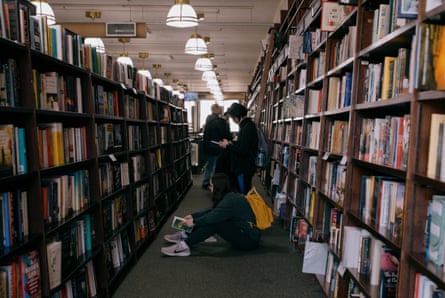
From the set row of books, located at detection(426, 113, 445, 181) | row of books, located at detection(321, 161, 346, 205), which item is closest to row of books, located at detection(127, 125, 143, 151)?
row of books, located at detection(321, 161, 346, 205)

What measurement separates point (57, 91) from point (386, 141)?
1861 millimetres

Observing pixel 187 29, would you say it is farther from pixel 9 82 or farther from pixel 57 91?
pixel 9 82

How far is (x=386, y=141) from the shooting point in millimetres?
1811

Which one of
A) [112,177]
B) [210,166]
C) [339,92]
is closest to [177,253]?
[112,177]

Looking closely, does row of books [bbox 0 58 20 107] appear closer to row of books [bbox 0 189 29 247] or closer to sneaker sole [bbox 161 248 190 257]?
row of books [bbox 0 189 29 247]

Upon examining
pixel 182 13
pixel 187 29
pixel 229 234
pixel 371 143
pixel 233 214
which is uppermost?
pixel 187 29

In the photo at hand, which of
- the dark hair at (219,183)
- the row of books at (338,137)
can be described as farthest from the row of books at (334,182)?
the dark hair at (219,183)

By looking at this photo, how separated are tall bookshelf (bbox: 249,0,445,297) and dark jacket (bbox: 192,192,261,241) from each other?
548 millimetres

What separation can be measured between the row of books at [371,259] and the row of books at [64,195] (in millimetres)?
1724

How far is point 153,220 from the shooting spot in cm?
418

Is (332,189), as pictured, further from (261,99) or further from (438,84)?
(261,99)

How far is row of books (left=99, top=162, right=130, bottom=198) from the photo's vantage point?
109 inches

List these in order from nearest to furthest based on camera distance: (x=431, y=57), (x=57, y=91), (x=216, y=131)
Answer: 1. (x=431, y=57)
2. (x=57, y=91)
3. (x=216, y=131)

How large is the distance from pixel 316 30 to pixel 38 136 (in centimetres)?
265
